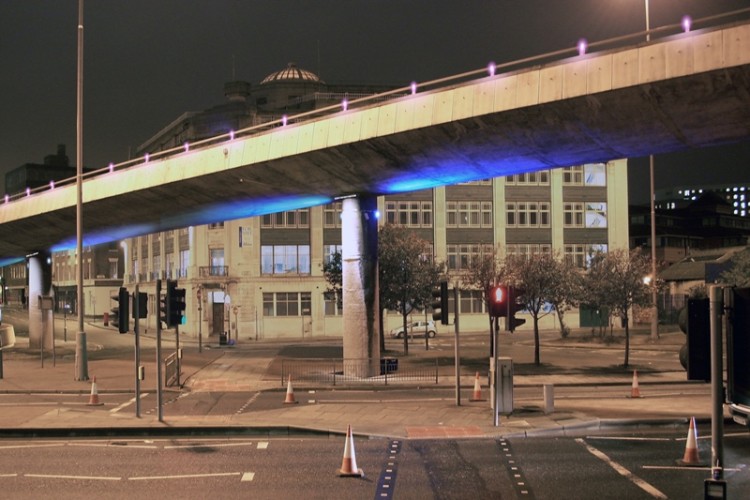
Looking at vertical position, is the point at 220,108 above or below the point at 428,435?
above

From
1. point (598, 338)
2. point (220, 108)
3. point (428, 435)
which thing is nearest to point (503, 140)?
point (428, 435)

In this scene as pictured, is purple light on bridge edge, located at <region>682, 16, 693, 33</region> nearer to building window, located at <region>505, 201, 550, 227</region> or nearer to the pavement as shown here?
the pavement

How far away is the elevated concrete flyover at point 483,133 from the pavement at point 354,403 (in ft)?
25.0

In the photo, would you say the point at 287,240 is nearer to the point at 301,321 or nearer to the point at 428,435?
the point at 301,321

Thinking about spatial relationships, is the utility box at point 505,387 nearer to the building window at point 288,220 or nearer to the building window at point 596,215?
the building window at point 288,220

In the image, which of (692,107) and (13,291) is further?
(13,291)

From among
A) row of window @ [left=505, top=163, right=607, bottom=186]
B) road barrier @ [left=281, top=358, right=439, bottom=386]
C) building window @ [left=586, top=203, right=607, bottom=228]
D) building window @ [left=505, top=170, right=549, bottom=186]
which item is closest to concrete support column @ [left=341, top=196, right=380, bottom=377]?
road barrier @ [left=281, top=358, right=439, bottom=386]

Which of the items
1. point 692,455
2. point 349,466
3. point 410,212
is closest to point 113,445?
point 349,466

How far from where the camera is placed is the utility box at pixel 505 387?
16875 millimetres

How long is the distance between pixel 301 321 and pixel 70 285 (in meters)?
50.5

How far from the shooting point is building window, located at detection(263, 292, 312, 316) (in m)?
59.5

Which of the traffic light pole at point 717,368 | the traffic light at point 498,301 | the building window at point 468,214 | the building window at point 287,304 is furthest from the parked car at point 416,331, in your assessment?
the traffic light pole at point 717,368

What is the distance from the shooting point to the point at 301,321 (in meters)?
59.5

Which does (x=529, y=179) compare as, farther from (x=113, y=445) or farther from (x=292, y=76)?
(x=113, y=445)
